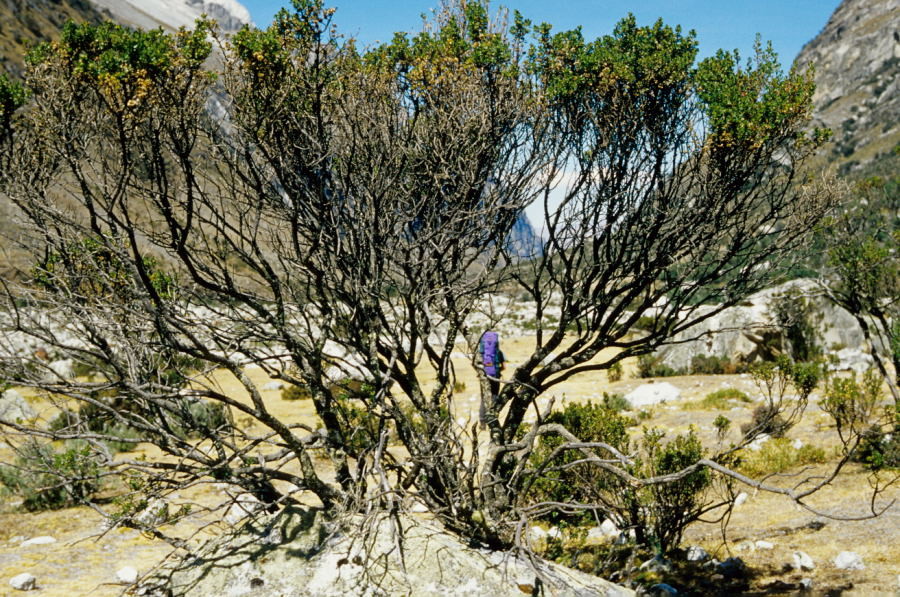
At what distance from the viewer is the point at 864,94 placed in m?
163

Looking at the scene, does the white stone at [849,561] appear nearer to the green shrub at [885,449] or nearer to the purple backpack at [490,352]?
the green shrub at [885,449]

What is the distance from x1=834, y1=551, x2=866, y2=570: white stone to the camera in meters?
5.53

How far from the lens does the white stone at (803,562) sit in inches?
225

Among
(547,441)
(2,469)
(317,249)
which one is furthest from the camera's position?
(2,469)

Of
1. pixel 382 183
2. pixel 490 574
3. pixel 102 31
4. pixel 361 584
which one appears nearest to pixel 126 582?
pixel 361 584

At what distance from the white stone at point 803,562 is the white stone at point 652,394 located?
9.17 meters

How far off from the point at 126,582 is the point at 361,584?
8.18ft

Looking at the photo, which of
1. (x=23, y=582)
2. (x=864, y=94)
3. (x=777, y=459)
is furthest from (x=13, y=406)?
(x=864, y=94)

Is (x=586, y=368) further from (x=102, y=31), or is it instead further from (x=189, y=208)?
(x=102, y=31)

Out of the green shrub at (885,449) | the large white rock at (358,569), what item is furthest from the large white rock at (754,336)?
the large white rock at (358,569)

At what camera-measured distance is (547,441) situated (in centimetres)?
753

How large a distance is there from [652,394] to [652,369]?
4.28m

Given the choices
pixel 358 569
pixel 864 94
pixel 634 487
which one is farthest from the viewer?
pixel 864 94

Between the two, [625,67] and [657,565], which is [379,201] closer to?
[625,67]
